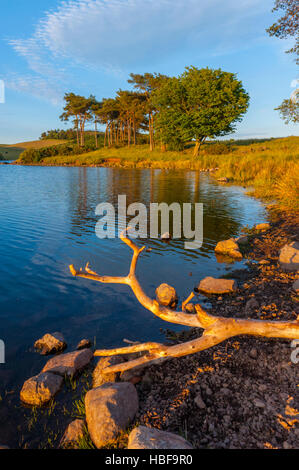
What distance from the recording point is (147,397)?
3.40 m

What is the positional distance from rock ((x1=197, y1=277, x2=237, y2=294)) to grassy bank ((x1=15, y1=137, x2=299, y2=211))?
9.53 metres

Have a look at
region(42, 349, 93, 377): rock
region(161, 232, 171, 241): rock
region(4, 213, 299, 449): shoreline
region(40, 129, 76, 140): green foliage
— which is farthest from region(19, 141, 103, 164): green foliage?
region(4, 213, 299, 449): shoreline

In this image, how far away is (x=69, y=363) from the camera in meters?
4.01

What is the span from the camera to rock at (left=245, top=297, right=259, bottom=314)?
527cm

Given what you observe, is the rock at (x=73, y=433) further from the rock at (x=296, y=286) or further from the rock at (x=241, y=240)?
the rock at (x=241, y=240)

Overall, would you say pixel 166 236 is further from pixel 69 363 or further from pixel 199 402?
pixel 199 402

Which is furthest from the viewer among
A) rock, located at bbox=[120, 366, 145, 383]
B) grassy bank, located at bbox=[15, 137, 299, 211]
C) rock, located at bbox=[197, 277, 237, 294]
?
grassy bank, located at bbox=[15, 137, 299, 211]

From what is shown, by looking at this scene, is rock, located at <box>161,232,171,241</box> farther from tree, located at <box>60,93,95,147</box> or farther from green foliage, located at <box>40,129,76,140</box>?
green foliage, located at <box>40,129,76,140</box>

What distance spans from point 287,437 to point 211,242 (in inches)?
316

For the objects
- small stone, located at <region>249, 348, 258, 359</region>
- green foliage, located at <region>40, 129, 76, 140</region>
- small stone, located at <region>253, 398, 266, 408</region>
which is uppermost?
green foliage, located at <region>40, 129, 76, 140</region>

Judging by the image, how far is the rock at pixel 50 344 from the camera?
14.8 ft
